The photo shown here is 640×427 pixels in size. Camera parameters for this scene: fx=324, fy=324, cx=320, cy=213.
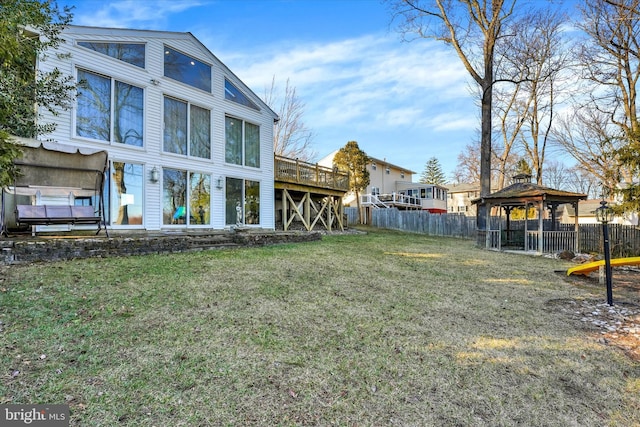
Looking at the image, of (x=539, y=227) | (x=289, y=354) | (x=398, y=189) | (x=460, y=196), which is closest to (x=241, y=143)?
(x=289, y=354)

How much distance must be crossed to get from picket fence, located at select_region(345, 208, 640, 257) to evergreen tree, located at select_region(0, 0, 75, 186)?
54.7 ft

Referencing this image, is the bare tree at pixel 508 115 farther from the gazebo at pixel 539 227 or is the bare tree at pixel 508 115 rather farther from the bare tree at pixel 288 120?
the bare tree at pixel 288 120

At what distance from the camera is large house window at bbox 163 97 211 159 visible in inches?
400

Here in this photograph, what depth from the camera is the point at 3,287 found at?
161 inches

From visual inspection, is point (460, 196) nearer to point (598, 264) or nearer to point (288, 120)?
point (288, 120)

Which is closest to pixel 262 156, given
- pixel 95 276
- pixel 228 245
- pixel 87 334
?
pixel 228 245

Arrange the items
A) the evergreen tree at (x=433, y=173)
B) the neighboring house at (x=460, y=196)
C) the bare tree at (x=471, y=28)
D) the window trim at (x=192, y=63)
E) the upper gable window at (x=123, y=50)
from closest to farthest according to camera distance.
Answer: the upper gable window at (x=123, y=50) → the window trim at (x=192, y=63) → the bare tree at (x=471, y=28) → the neighboring house at (x=460, y=196) → the evergreen tree at (x=433, y=173)

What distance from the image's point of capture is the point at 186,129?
34.9 ft

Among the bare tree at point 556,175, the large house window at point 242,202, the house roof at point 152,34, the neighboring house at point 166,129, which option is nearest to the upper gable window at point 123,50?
the neighboring house at point 166,129

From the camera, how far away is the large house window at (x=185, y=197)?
994 cm

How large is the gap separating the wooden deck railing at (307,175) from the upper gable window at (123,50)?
19.6 feet

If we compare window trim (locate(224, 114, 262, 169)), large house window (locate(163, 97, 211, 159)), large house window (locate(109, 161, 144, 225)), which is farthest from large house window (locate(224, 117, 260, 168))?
large house window (locate(109, 161, 144, 225))

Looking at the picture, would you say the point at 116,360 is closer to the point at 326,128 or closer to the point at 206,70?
the point at 206,70

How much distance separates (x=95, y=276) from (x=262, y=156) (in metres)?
8.90
